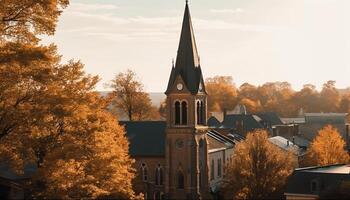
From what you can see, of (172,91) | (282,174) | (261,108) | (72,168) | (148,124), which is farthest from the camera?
(261,108)

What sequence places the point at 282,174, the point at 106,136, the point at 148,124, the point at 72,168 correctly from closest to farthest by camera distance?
the point at 72,168, the point at 106,136, the point at 282,174, the point at 148,124

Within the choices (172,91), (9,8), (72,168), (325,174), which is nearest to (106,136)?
(72,168)

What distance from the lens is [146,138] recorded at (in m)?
66.1

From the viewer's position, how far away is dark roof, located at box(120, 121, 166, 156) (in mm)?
64688

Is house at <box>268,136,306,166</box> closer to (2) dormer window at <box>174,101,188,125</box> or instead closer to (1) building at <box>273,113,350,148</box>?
(1) building at <box>273,113,350,148</box>

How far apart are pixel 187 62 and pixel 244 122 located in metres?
47.3

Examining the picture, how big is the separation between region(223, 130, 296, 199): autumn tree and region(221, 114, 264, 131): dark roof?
48.0 m

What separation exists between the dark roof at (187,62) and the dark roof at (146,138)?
774cm

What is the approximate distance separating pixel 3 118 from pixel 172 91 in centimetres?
3695

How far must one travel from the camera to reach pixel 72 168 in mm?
25844

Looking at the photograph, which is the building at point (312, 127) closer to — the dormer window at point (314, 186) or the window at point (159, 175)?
the window at point (159, 175)

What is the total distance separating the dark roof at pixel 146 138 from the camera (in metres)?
64.7

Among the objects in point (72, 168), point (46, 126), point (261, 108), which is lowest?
point (72, 168)

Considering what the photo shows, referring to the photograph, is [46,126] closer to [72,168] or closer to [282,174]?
[72,168]
